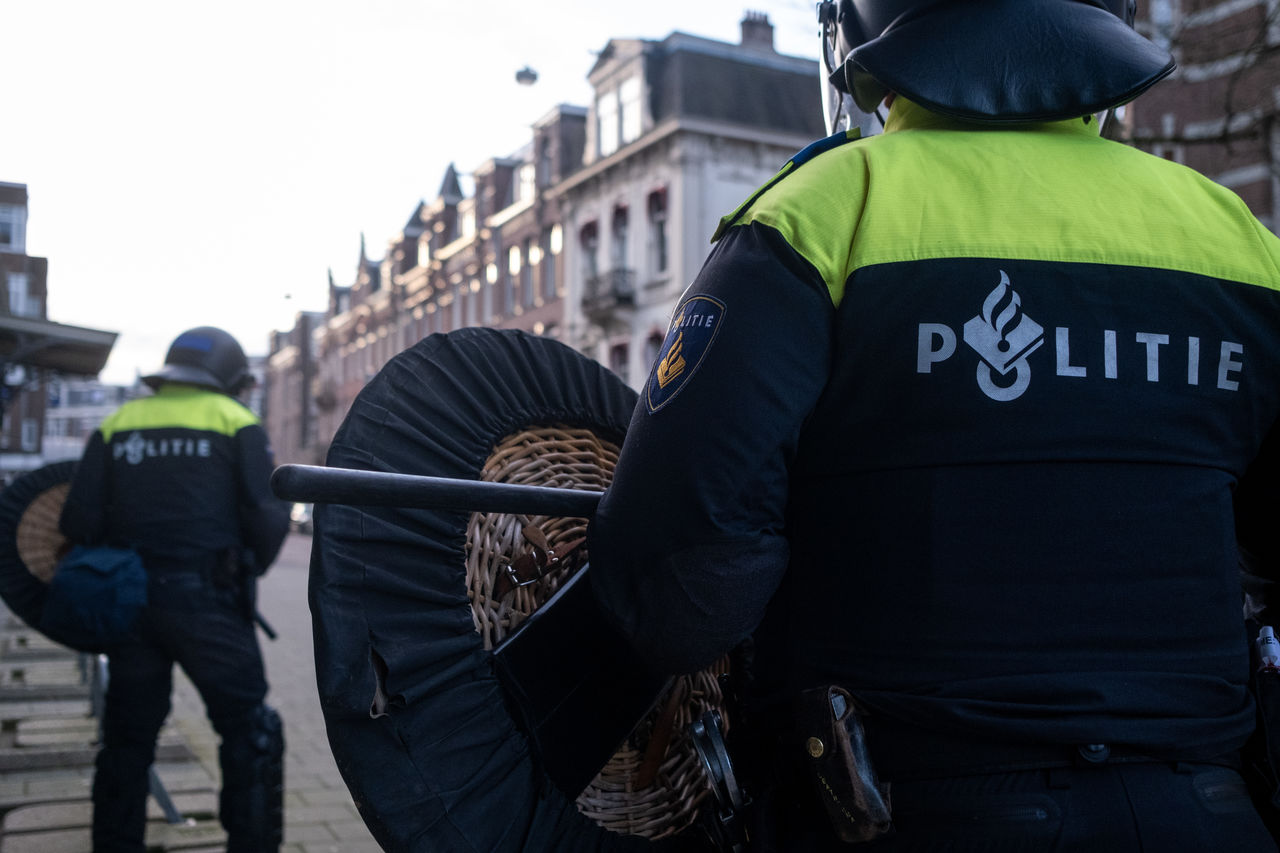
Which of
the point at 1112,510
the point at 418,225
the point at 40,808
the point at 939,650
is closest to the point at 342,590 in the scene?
the point at 939,650

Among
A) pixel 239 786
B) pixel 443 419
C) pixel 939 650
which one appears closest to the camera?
A: pixel 939 650

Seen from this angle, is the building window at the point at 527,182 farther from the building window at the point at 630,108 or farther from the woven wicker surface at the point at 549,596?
the woven wicker surface at the point at 549,596

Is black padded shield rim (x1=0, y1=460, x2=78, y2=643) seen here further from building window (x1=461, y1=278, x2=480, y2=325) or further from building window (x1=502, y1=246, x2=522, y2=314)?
building window (x1=461, y1=278, x2=480, y2=325)

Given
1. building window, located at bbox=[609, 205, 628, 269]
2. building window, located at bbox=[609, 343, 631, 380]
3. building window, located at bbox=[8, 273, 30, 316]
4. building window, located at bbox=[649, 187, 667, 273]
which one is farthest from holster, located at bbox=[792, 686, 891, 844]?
building window, located at bbox=[609, 205, 628, 269]

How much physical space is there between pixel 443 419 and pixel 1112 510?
32.2 inches

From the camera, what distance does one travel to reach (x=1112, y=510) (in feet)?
4.25

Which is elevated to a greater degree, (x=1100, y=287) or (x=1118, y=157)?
(x=1118, y=157)

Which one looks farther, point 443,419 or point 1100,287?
point 443,419

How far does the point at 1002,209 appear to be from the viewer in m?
1.35

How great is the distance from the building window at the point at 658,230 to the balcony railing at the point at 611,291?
693mm

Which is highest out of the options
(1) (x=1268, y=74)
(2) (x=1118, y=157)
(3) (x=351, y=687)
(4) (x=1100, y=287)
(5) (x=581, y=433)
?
(1) (x=1268, y=74)

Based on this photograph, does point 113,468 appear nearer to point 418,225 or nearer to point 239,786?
point 239,786

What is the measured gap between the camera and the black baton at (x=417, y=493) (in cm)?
126

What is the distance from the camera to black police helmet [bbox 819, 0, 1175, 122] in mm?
1422
